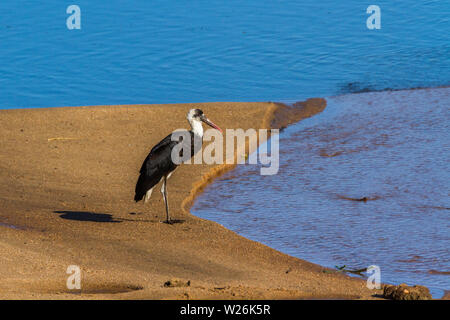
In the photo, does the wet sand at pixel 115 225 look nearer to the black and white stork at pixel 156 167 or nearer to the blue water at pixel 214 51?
the black and white stork at pixel 156 167

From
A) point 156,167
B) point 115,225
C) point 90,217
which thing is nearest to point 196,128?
point 156,167

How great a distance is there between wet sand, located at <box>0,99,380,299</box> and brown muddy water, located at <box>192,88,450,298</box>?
0.50 meters

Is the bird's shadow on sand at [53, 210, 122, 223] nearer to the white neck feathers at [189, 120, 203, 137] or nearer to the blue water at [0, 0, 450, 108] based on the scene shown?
the white neck feathers at [189, 120, 203, 137]

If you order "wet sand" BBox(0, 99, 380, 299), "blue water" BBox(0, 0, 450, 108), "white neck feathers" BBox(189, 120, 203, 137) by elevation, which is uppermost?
"blue water" BBox(0, 0, 450, 108)

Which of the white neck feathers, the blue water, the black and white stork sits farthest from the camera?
the blue water

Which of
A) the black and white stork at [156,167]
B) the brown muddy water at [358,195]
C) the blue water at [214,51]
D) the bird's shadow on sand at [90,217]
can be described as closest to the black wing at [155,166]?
the black and white stork at [156,167]

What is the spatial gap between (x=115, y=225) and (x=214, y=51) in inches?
389

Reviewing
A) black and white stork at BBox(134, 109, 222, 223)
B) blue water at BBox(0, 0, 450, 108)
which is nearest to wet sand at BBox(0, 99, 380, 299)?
black and white stork at BBox(134, 109, 222, 223)

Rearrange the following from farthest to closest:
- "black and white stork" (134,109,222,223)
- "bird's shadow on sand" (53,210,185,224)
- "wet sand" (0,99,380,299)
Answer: "bird's shadow on sand" (53,210,185,224) < "black and white stork" (134,109,222,223) < "wet sand" (0,99,380,299)

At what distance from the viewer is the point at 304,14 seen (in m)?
20.7

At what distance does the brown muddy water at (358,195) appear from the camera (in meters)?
8.56

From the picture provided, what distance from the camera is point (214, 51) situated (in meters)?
18.4

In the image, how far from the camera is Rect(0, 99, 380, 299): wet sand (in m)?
7.20

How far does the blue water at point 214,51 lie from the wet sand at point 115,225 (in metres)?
2.95
